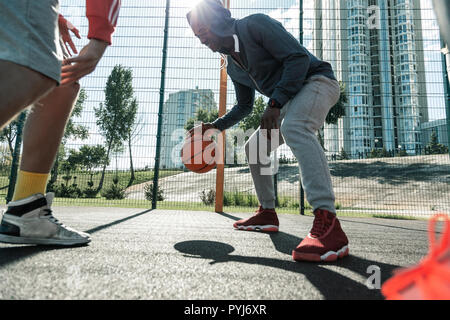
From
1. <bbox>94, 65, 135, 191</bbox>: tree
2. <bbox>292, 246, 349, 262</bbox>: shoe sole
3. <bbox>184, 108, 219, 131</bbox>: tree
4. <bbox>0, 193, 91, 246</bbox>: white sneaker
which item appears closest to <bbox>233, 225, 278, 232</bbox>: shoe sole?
<bbox>292, 246, 349, 262</bbox>: shoe sole

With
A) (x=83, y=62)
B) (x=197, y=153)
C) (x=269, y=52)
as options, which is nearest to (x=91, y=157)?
(x=197, y=153)

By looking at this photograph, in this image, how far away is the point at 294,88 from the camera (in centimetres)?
150

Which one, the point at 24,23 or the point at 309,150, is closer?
the point at 24,23

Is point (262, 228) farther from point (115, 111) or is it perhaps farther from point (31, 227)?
point (115, 111)

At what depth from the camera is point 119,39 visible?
4.92 metres

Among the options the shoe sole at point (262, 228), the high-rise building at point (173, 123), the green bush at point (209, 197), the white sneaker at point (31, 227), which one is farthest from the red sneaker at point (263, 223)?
the green bush at point (209, 197)

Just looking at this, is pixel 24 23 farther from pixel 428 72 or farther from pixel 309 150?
pixel 428 72

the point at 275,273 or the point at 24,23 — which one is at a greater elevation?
the point at 24,23

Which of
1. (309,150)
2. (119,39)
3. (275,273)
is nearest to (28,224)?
(275,273)

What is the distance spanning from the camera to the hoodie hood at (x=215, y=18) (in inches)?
69.0

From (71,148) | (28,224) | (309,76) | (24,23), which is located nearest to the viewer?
(24,23)

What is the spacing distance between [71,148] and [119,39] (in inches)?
88.2

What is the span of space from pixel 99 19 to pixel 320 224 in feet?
4.48

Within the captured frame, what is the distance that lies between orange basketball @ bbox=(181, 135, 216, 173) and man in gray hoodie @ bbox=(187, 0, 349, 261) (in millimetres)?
717
